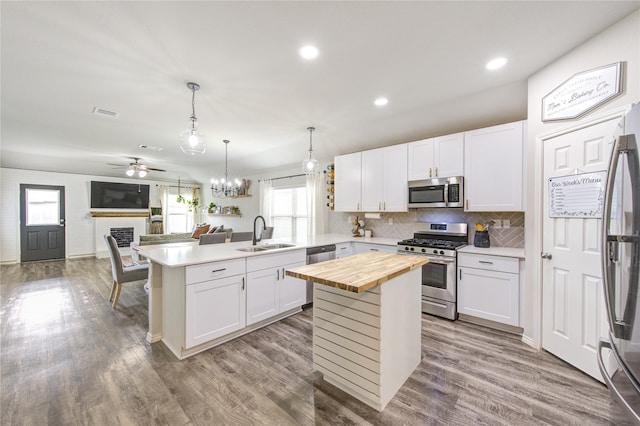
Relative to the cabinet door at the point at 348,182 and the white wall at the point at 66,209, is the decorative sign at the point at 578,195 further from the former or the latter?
the white wall at the point at 66,209

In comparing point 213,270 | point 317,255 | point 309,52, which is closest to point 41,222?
point 213,270

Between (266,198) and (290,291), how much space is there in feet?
12.0

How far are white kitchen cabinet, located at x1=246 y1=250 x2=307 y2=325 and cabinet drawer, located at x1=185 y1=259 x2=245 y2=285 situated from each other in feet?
0.43

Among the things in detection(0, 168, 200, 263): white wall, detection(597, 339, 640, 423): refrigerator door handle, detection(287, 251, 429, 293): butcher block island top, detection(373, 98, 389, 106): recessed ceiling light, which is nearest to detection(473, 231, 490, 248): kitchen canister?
detection(287, 251, 429, 293): butcher block island top

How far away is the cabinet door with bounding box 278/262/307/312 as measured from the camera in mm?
3072

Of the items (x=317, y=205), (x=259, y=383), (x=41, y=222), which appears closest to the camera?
(x=259, y=383)

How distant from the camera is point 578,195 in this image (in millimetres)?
2021

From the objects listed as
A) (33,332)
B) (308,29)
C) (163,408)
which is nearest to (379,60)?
(308,29)

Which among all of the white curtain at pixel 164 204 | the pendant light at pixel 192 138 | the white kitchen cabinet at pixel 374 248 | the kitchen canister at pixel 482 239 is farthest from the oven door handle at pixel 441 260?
the white curtain at pixel 164 204

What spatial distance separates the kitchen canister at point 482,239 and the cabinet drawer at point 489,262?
37 cm

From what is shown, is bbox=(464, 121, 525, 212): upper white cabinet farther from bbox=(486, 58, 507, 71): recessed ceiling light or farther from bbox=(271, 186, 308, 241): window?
bbox=(271, 186, 308, 241): window

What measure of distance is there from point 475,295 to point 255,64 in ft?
10.9

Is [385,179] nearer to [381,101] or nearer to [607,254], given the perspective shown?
[381,101]

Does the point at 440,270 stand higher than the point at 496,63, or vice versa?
the point at 496,63
